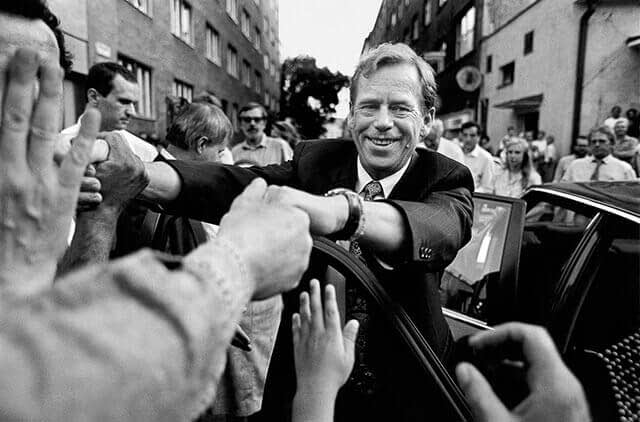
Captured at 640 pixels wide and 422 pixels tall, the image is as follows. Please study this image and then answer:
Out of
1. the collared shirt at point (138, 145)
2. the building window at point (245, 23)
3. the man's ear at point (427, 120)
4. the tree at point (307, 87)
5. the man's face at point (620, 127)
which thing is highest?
the man's face at point (620, 127)

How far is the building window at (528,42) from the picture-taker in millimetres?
1052

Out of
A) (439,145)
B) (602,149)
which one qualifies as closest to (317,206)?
(439,145)

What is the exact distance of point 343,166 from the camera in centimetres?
141

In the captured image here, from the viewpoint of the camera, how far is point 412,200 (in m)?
1.24

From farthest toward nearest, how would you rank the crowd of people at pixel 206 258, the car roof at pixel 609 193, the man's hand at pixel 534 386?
the car roof at pixel 609 193 < the man's hand at pixel 534 386 < the crowd of people at pixel 206 258

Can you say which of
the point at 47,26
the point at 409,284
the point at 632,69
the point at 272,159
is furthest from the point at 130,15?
the point at 272,159

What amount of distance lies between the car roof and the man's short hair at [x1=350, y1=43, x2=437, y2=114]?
828 millimetres

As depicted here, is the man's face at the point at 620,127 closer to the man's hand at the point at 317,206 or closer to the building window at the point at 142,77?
the man's hand at the point at 317,206

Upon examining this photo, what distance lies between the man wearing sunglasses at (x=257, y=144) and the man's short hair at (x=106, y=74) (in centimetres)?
325

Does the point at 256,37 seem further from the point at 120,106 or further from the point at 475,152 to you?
the point at 475,152

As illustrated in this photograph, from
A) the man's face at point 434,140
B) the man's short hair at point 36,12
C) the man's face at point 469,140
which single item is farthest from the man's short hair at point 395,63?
the man's face at point 469,140

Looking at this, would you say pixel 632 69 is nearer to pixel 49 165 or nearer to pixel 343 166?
pixel 343 166

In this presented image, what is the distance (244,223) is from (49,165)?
0.85ft

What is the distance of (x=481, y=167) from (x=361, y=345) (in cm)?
445
